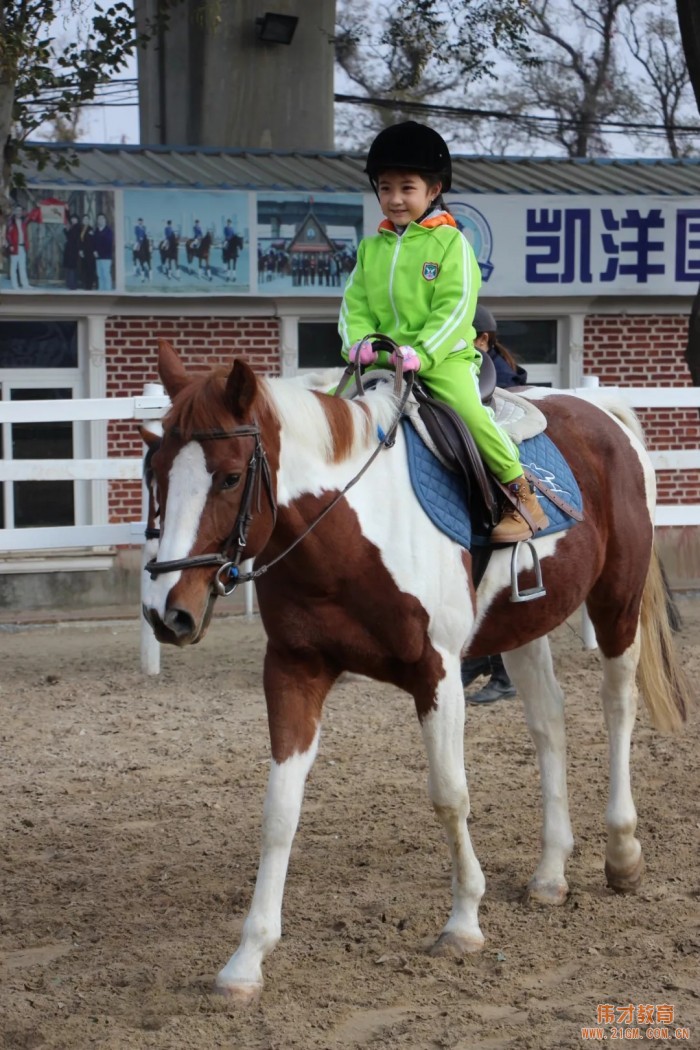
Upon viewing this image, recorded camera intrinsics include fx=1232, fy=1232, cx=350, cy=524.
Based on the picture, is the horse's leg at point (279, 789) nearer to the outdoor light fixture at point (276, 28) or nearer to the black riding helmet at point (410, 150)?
the black riding helmet at point (410, 150)

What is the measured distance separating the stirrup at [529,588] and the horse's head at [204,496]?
1.10m

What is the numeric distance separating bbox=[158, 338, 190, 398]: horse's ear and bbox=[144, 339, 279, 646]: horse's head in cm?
7

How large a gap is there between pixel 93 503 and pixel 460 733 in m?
9.17

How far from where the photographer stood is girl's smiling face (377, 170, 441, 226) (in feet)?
13.8

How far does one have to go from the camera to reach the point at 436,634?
385cm

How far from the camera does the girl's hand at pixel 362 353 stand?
161 inches

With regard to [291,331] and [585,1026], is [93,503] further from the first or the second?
[585,1026]

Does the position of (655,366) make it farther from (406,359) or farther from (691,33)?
(406,359)

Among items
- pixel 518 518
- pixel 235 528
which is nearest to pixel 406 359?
pixel 518 518

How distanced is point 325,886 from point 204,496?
1.93 meters

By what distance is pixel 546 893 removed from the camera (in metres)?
4.43

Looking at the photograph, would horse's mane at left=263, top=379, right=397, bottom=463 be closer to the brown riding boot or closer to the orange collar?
the brown riding boot

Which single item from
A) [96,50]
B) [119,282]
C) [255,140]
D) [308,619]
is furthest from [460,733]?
[255,140]

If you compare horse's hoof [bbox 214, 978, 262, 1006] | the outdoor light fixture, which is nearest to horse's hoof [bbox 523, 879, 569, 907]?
horse's hoof [bbox 214, 978, 262, 1006]
